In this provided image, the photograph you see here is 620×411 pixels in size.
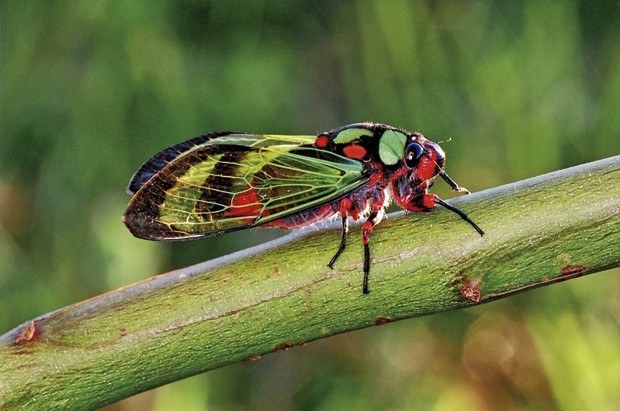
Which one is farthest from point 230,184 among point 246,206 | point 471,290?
point 471,290

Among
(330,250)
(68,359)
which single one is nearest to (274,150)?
(330,250)

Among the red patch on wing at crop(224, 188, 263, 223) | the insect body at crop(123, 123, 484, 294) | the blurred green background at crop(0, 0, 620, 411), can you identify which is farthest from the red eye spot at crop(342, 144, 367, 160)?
the blurred green background at crop(0, 0, 620, 411)

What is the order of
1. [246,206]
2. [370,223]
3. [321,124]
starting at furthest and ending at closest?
[321,124], [246,206], [370,223]

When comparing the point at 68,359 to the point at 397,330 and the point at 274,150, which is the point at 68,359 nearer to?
the point at 274,150

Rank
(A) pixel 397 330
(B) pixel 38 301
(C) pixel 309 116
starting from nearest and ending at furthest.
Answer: (A) pixel 397 330 → (B) pixel 38 301 → (C) pixel 309 116

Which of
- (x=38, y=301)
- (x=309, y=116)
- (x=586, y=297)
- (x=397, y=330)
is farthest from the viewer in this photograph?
(x=309, y=116)

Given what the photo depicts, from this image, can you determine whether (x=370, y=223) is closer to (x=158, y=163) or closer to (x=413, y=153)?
(x=413, y=153)

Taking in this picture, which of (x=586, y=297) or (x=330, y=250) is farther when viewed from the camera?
(x=586, y=297)

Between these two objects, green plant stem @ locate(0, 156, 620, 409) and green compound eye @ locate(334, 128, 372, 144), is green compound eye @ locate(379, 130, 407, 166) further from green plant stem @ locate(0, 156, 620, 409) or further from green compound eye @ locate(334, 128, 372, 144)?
green plant stem @ locate(0, 156, 620, 409)
